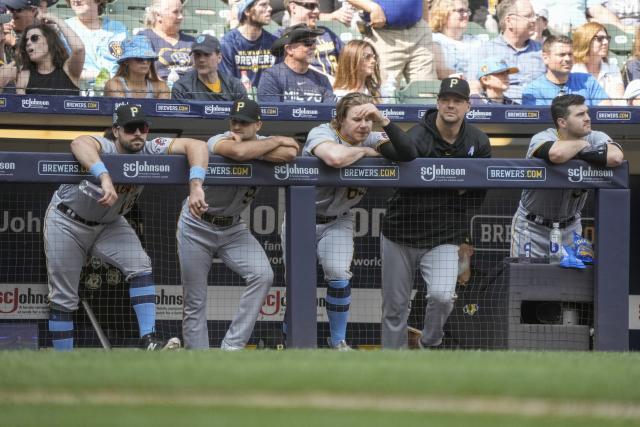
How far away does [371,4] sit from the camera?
34.7ft

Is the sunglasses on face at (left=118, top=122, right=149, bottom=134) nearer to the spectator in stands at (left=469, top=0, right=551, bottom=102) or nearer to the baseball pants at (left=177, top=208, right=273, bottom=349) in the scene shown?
the baseball pants at (left=177, top=208, right=273, bottom=349)

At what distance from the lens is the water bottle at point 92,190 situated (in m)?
6.26

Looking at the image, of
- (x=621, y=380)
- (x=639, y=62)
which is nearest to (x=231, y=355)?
(x=621, y=380)

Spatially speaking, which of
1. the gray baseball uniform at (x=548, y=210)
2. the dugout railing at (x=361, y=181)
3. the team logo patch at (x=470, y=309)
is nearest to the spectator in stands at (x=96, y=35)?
the dugout railing at (x=361, y=181)

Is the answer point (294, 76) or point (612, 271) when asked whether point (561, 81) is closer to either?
point (294, 76)

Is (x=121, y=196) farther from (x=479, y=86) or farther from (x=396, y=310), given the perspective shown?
(x=479, y=86)

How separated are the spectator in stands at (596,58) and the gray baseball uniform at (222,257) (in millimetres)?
5313

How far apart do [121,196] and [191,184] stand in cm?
64

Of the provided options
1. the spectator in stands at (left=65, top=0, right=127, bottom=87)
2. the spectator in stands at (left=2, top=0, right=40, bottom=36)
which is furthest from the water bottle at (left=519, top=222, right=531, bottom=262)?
the spectator in stands at (left=2, top=0, right=40, bottom=36)

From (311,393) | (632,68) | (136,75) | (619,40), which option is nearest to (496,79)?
(632,68)

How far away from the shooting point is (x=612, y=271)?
21.0ft

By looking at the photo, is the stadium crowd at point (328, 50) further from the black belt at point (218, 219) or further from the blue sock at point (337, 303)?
the blue sock at point (337, 303)

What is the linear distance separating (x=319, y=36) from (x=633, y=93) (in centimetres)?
328

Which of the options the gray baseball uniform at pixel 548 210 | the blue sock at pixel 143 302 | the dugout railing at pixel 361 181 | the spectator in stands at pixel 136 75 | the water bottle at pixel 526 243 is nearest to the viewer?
the dugout railing at pixel 361 181
